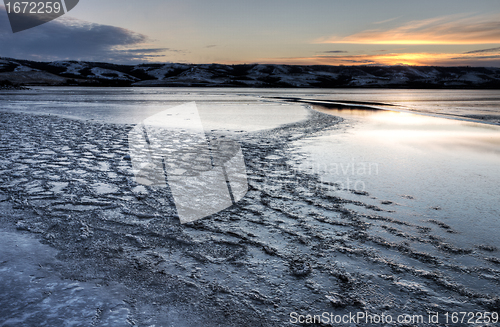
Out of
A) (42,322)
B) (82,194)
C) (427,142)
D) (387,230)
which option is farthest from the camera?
(427,142)

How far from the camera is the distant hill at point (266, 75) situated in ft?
371

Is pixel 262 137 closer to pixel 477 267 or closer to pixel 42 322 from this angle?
pixel 477 267

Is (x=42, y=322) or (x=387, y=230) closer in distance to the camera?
(x=42, y=322)

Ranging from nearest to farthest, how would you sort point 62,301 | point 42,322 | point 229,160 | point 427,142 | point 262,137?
point 42,322
point 62,301
point 229,160
point 427,142
point 262,137

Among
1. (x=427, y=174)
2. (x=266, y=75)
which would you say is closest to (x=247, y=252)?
(x=427, y=174)

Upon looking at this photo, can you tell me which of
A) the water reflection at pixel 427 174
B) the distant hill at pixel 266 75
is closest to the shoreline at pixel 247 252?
the water reflection at pixel 427 174

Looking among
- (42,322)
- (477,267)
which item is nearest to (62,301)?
(42,322)

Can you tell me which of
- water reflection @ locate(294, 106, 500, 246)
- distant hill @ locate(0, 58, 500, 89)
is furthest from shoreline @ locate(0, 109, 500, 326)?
distant hill @ locate(0, 58, 500, 89)

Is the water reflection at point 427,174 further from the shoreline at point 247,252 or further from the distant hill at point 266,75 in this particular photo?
the distant hill at point 266,75

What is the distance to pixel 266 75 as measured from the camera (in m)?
134

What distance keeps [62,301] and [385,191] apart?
14.6ft

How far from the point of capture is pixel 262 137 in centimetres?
1010

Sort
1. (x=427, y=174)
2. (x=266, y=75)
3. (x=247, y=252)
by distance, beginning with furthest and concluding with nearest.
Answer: (x=266, y=75), (x=427, y=174), (x=247, y=252)

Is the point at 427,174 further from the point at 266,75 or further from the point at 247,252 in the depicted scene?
the point at 266,75
